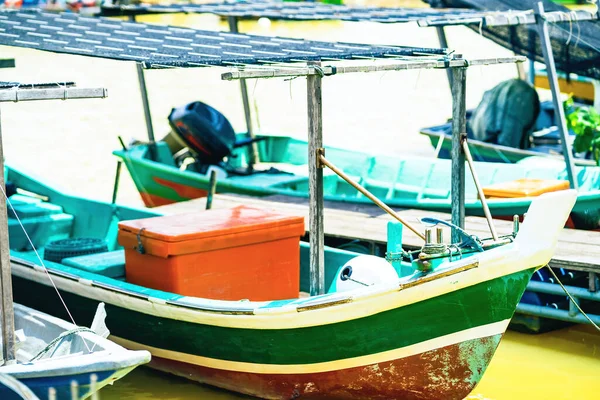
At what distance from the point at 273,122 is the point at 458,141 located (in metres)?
13.5

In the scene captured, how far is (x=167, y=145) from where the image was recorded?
1295 centimetres

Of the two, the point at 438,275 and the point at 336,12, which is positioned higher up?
the point at 336,12

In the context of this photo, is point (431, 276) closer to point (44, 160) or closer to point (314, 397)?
point (314, 397)

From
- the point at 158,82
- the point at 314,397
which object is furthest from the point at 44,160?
the point at 314,397

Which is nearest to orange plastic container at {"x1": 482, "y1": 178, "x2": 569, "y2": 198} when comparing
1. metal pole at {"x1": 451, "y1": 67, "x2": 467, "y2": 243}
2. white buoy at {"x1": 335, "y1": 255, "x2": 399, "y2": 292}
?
metal pole at {"x1": 451, "y1": 67, "x2": 467, "y2": 243}

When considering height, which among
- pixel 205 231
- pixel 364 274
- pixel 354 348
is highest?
pixel 205 231

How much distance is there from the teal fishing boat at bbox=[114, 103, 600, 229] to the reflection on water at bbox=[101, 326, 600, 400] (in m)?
1.95

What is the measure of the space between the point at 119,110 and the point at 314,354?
1589 cm

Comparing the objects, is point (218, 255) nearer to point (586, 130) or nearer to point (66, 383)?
point (66, 383)

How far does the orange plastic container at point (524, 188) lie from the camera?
959 centimetres

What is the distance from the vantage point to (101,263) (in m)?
8.14

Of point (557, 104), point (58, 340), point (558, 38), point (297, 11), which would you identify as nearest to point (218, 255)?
point (58, 340)

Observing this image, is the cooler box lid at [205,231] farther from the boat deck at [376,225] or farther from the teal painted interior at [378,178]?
the teal painted interior at [378,178]

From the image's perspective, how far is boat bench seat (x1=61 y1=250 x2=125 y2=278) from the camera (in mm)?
8023
